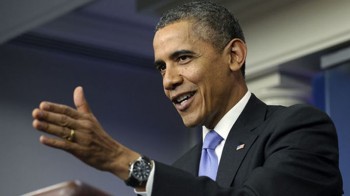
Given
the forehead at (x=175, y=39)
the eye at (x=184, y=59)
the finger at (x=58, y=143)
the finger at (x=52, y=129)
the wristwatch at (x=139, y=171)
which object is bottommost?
the wristwatch at (x=139, y=171)

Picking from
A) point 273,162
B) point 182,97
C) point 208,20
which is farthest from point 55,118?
point 208,20

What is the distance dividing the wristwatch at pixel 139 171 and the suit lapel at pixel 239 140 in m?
0.32

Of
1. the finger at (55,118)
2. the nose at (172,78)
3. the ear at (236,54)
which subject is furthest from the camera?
the ear at (236,54)

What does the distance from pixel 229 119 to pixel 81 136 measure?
0.67 meters

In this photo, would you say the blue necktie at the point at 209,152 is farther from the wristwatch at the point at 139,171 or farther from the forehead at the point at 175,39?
the wristwatch at the point at 139,171

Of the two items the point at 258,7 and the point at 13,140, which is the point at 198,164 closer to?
the point at 258,7

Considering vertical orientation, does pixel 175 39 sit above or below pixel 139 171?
above

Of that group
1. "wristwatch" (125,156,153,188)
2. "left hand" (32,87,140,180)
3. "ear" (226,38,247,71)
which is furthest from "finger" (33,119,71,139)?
"ear" (226,38,247,71)

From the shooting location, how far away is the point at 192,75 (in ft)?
6.72

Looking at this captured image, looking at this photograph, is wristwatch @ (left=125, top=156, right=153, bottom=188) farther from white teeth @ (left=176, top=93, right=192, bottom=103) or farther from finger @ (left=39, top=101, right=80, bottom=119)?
white teeth @ (left=176, top=93, right=192, bottom=103)

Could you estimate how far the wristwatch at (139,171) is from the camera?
157 cm

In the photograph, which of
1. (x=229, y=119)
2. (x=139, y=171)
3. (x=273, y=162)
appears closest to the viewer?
(x=139, y=171)

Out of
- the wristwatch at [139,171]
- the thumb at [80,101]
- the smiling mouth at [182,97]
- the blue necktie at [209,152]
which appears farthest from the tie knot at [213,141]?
the thumb at [80,101]

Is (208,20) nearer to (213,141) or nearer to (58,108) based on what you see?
(213,141)
